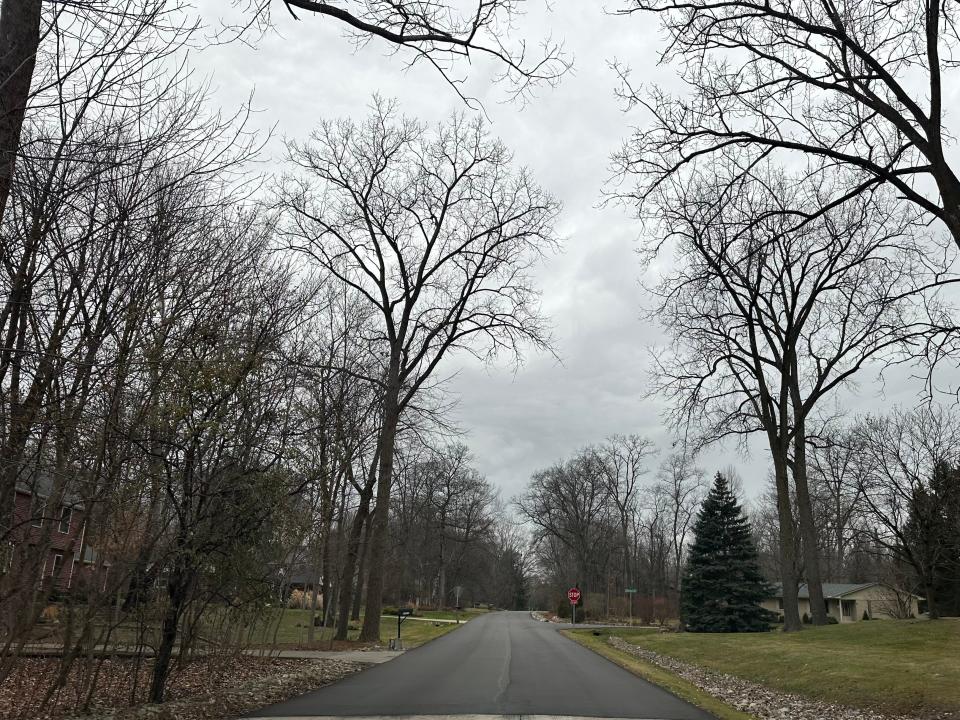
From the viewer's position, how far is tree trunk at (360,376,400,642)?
25.8 metres

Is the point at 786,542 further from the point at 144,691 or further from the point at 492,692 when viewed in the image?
the point at 144,691


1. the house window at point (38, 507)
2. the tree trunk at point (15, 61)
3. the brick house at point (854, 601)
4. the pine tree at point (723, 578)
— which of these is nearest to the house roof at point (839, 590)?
the brick house at point (854, 601)

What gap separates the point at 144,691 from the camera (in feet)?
36.8

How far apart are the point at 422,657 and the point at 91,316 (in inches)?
636

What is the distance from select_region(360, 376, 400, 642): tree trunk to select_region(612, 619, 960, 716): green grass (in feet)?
32.8

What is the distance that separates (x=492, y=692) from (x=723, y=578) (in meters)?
30.9

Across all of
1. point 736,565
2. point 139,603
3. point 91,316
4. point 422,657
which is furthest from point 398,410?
point 736,565

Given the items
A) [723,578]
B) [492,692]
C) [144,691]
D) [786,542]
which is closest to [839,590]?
[723,578]

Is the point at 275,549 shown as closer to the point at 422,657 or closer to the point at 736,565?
the point at 422,657

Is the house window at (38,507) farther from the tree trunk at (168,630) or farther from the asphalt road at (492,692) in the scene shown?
the asphalt road at (492,692)

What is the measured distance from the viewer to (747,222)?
39.2 feet

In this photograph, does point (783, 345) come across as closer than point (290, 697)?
No

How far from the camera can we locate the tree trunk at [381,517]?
25.8 metres

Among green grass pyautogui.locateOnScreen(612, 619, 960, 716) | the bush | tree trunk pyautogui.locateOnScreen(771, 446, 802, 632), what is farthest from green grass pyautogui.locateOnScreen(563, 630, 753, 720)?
the bush
